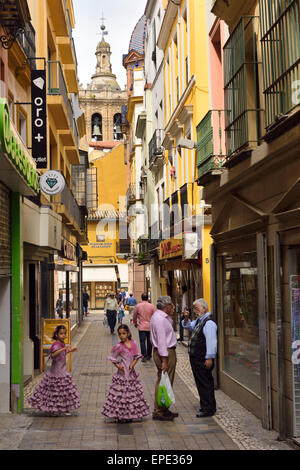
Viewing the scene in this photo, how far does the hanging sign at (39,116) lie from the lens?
50.9 feet

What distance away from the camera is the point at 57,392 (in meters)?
10.6

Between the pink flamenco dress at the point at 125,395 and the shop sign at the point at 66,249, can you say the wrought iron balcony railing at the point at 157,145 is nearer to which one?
the shop sign at the point at 66,249

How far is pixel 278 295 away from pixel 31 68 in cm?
936

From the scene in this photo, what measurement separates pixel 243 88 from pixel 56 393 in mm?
5307

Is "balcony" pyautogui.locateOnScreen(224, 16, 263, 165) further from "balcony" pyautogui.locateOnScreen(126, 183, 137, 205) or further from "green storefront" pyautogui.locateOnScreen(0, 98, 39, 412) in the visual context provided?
"balcony" pyautogui.locateOnScreen(126, 183, 137, 205)

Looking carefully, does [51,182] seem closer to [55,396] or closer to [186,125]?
[186,125]

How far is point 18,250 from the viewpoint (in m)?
11.0

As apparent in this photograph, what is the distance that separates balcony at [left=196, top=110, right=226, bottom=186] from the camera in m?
13.4

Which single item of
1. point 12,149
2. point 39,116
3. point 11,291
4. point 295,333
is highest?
point 39,116

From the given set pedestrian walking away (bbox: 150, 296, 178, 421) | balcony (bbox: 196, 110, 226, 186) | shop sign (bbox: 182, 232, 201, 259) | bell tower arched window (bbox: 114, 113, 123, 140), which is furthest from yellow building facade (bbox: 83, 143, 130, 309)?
pedestrian walking away (bbox: 150, 296, 178, 421)

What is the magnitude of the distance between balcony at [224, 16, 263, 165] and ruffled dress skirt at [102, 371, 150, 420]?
11.9ft

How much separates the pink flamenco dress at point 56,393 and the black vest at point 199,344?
1.92 m

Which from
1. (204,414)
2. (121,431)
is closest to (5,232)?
(121,431)

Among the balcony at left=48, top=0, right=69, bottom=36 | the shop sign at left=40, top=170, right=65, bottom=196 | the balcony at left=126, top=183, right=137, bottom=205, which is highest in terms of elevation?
the balcony at left=48, top=0, right=69, bottom=36
